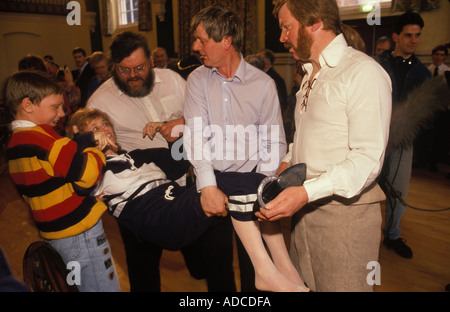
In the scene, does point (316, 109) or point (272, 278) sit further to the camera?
point (272, 278)

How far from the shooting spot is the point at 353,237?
130 centimetres

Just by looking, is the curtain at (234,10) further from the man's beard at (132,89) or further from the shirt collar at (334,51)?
the shirt collar at (334,51)

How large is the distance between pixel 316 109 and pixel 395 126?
2.77ft

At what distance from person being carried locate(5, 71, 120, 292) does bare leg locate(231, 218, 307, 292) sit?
2.32ft

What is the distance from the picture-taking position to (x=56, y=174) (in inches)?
56.5

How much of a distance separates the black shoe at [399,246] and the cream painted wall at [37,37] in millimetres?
12357

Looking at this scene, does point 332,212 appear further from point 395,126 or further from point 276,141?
point 395,126

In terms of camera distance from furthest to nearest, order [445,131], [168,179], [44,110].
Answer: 1. [445,131]
2. [168,179]
3. [44,110]

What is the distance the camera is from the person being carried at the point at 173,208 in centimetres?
144

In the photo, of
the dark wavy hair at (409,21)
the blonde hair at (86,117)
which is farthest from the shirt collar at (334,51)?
the dark wavy hair at (409,21)

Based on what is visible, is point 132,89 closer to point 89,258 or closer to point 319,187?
point 89,258

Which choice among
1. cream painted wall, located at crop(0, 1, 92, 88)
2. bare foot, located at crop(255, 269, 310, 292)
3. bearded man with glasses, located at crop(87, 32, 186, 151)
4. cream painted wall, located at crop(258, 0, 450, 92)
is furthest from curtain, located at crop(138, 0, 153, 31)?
bare foot, located at crop(255, 269, 310, 292)

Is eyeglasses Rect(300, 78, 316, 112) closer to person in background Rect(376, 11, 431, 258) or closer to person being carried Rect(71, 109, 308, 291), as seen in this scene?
person being carried Rect(71, 109, 308, 291)
